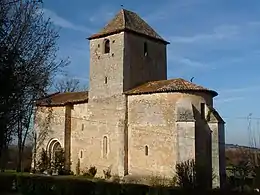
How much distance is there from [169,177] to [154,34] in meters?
13.8

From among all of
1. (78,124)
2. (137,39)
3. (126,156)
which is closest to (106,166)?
(126,156)

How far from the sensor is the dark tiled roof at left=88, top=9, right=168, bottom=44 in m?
35.7

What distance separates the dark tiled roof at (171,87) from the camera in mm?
31406

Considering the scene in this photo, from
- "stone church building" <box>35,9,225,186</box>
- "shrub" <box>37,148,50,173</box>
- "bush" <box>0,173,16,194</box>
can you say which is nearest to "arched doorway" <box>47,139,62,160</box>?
"stone church building" <box>35,9,225,186</box>

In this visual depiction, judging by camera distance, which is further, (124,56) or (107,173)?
(124,56)

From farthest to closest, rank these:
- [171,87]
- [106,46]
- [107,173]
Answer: [106,46], [107,173], [171,87]

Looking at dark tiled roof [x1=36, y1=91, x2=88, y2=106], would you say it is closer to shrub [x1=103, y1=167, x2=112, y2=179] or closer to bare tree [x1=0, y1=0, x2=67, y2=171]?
shrub [x1=103, y1=167, x2=112, y2=179]

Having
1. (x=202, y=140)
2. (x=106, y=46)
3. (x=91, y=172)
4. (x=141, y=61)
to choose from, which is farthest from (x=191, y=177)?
(x=106, y=46)

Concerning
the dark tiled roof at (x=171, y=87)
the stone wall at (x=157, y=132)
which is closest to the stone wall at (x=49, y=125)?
the stone wall at (x=157, y=132)

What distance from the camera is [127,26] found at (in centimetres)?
3566

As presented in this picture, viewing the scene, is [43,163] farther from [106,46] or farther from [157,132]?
[157,132]

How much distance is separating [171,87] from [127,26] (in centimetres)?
742

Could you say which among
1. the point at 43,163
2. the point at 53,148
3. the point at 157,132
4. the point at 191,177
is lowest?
the point at 43,163

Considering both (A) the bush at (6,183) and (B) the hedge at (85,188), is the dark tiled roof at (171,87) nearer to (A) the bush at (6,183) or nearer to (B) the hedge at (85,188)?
(B) the hedge at (85,188)
